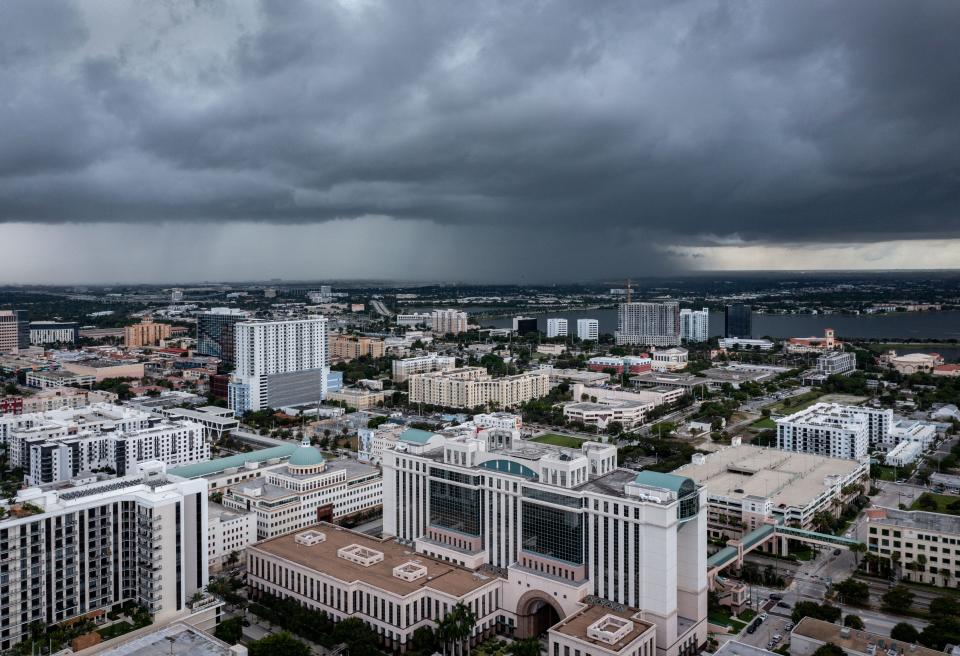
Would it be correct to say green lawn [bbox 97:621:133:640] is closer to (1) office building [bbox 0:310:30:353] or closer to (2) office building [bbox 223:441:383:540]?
(2) office building [bbox 223:441:383:540]

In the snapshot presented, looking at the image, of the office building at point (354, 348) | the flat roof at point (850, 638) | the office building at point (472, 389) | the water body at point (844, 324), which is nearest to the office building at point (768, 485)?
the flat roof at point (850, 638)

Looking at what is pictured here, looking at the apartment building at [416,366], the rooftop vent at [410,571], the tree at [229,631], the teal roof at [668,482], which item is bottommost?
the tree at [229,631]

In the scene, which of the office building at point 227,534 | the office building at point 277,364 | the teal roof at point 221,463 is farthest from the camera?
the office building at point 277,364

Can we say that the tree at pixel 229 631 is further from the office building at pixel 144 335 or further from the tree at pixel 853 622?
the office building at pixel 144 335

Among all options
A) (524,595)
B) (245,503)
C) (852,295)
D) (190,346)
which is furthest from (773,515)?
(852,295)

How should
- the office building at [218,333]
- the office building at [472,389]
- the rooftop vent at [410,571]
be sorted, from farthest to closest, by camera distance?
the office building at [218,333] < the office building at [472,389] < the rooftop vent at [410,571]

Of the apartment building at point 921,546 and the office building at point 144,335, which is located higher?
the office building at point 144,335

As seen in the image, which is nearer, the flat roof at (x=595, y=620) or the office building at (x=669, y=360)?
the flat roof at (x=595, y=620)
